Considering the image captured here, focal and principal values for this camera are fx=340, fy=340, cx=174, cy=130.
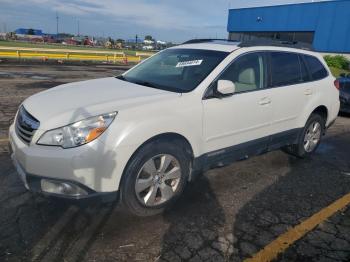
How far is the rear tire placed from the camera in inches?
217

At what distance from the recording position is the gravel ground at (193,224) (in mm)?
2980

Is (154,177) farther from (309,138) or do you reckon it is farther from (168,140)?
(309,138)

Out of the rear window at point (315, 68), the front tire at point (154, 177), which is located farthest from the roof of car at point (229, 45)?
the front tire at point (154, 177)

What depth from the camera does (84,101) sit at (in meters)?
3.49

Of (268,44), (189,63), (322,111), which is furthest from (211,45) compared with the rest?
(322,111)

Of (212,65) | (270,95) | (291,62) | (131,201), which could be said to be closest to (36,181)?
(131,201)

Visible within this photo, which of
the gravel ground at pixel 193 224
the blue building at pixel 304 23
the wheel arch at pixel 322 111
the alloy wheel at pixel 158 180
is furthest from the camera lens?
the blue building at pixel 304 23

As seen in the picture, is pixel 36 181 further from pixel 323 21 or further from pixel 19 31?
pixel 19 31

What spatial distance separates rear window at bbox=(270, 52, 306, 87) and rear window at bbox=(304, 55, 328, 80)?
0.28 meters

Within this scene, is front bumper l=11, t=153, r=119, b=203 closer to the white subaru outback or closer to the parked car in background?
the white subaru outback

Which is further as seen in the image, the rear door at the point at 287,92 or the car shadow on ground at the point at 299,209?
the rear door at the point at 287,92

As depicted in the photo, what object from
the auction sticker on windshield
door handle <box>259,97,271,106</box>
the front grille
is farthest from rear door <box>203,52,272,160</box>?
the front grille

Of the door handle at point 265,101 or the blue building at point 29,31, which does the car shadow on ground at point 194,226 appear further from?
the blue building at point 29,31

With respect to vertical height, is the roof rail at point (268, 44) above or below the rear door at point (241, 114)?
above
